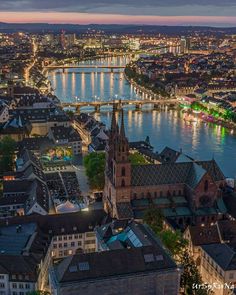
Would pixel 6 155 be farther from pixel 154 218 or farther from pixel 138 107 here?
pixel 138 107

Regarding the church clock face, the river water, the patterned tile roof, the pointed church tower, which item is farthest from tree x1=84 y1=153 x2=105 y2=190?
the river water

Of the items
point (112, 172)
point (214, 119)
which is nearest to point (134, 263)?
point (112, 172)

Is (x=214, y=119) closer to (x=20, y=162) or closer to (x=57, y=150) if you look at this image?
(x=57, y=150)

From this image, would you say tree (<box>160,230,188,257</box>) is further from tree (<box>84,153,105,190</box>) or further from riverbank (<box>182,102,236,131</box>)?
riverbank (<box>182,102,236,131</box>)

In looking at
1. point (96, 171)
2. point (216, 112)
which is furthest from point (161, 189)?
point (216, 112)

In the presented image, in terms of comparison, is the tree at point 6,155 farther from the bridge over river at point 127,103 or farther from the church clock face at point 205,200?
the bridge over river at point 127,103

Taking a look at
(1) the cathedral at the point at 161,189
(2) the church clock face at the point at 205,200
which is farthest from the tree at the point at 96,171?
(2) the church clock face at the point at 205,200

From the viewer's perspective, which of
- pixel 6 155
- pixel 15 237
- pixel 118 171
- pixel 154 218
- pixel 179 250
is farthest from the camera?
pixel 6 155
